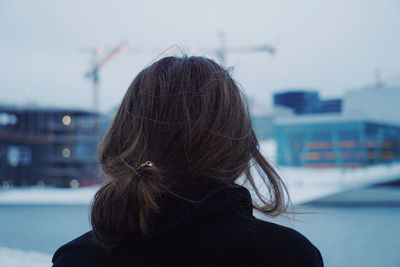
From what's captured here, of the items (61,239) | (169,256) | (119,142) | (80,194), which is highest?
(119,142)

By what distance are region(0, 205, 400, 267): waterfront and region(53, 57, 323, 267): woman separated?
1914 millimetres

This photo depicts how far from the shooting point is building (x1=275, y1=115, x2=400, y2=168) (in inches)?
282

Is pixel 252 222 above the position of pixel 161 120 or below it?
below

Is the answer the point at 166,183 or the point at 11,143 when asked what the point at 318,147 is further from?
the point at 11,143

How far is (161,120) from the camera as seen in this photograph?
0.55 meters

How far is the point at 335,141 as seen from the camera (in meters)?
7.80

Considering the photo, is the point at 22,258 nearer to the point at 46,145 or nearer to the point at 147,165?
the point at 147,165

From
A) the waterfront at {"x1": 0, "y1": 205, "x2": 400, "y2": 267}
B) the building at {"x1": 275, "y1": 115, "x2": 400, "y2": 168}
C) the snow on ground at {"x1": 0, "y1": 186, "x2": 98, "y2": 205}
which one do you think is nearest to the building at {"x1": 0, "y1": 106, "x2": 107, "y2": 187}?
the snow on ground at {"x1": 0, "y1": 186, "x2": 98, "y2": 205}

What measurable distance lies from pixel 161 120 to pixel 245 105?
0.13 meters

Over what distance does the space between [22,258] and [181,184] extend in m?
3.10

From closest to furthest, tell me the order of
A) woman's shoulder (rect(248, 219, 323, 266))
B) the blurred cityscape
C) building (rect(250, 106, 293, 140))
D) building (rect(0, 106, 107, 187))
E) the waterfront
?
woman's shoulder (rect(248, 219, 323, 266)) < the waterfront < the blurred cityscape < building (rect(250, 106, 293, 140)) < building (rect(0, 106, 107, 187))

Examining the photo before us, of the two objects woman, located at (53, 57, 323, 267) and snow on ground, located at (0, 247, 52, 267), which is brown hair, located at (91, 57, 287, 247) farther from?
snow on ground, located at (0, 247, 52, 267)

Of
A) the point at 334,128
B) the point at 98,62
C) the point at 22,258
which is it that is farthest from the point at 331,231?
the point at 98,62

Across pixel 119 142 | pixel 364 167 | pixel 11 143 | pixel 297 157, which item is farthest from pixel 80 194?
pixel 11 143
